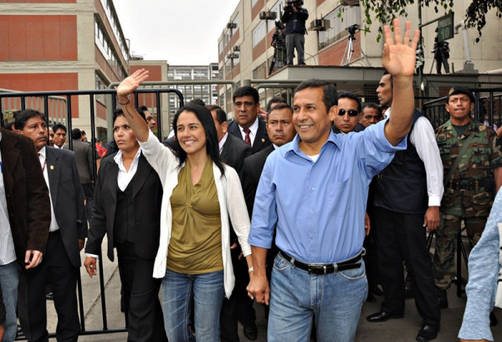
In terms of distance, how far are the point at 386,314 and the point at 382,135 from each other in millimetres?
2704

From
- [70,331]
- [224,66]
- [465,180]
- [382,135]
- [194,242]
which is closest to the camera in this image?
[382,135]

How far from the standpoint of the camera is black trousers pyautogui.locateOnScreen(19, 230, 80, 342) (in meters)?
3.38

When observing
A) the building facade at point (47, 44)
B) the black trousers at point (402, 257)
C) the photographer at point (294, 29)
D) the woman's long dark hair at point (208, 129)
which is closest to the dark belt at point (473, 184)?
the black trousers at point (402, 257)

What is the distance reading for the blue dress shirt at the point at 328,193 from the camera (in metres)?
2.37

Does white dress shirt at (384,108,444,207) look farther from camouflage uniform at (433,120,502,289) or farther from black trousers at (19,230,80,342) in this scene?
black trousers at (19,230,80,342)

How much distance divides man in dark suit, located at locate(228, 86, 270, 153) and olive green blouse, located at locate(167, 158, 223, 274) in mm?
1893

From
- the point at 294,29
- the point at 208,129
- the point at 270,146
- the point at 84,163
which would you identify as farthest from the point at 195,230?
the point at 294,29

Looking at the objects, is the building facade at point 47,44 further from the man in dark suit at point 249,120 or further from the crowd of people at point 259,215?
the crowd of people at point 259,215

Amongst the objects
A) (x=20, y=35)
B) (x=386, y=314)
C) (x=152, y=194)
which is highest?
(x=20, y=35)

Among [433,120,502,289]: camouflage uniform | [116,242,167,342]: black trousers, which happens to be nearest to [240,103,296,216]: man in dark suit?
[116,242,167,342]: black trousers

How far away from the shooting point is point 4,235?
306 cm

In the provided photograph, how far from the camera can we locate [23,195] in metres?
3.16

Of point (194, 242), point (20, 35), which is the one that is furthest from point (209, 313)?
point (20, 35)

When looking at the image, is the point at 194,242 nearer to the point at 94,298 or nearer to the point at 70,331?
the point at 70,331
